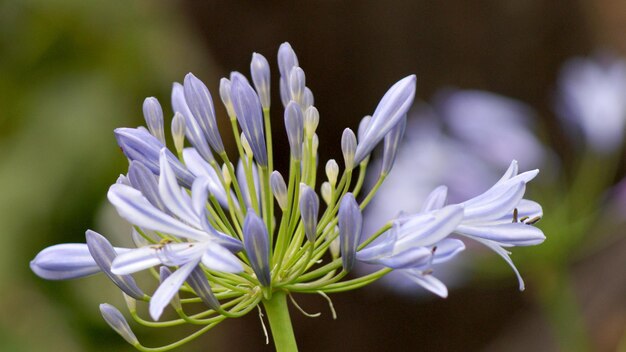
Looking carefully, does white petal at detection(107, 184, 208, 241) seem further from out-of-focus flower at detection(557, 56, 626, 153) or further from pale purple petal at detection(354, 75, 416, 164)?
out-of-focus flower at detection(557, 56, 626, 153)

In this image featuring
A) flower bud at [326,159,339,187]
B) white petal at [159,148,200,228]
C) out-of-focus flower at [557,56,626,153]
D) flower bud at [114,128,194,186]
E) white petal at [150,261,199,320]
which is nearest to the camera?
white petal at [150,261,199,320]

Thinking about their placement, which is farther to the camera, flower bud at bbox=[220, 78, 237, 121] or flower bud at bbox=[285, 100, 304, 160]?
flower bud at bbox=[220, 78, 237, 121]

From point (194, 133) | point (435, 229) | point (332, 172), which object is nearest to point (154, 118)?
point (194, 133)

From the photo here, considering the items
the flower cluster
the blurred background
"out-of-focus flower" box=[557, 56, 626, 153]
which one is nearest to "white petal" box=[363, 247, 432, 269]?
the flower cluster

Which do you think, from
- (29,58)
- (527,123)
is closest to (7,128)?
(29,58)

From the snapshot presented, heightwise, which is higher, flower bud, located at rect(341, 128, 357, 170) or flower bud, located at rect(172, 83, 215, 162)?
flower bud, located at rect(172, 83, 215, 162)

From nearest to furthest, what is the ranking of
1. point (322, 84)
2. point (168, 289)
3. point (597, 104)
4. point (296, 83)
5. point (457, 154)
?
point (168, 289) < point (296, 83) < point (457, 154) < point (597, 104) < point (322, 84)

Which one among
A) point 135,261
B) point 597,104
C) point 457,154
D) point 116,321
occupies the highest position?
point 135,261

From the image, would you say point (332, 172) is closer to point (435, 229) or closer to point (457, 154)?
point (435, 229)
